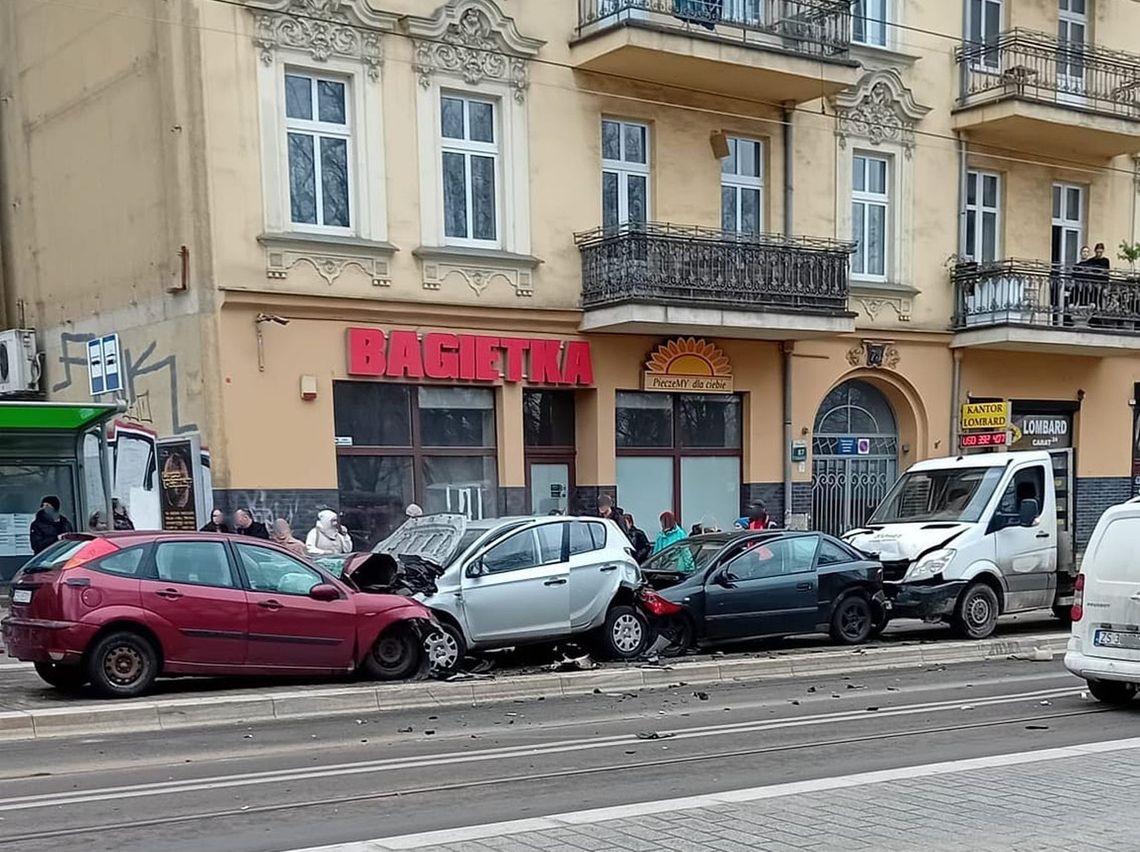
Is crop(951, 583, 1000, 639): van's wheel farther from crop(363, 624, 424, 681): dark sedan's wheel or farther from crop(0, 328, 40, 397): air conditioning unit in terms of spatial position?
crop(0, 328, 40, 397): air conditioning unit

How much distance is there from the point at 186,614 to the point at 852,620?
7686mm

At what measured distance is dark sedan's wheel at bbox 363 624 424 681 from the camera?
36.7 ft

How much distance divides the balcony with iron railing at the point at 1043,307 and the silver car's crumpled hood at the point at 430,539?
1365cm

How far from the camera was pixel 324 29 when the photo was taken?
16.6 metres

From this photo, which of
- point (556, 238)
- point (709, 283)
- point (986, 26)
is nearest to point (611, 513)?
point (709, 283)

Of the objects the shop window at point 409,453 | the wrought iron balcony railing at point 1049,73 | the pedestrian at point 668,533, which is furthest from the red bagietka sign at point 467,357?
the wrought iron balcony railing at point 1049,73

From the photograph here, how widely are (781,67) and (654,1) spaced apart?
238 cm

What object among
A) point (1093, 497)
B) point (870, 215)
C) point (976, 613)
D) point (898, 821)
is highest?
point (870, 215)

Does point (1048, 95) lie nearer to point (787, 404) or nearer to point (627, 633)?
point (787, 404)

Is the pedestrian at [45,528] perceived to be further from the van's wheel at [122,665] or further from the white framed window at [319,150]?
the van's wheel at [122,665]

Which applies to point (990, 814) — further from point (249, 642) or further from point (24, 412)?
point (24, 412)

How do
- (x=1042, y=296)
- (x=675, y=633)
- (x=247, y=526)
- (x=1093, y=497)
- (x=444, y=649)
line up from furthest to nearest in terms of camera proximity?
(x=1093, y=497) → (x=1042, y=296) → (x=247, y=526) → (x=675, y=633) → (x=444, y=649)

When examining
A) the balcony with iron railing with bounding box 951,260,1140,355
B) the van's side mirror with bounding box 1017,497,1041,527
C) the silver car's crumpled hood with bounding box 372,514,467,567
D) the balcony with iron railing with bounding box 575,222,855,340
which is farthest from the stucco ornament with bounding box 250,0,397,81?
the balcony with iron railing with bounding box 951,260,1140,355

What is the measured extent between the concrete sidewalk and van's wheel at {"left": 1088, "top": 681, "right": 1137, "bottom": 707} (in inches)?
108
